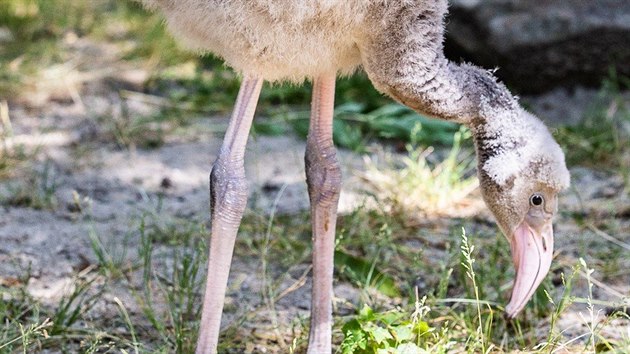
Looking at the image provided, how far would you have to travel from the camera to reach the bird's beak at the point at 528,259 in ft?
11.3

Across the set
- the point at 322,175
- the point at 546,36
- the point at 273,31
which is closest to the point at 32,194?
the point at 322,175

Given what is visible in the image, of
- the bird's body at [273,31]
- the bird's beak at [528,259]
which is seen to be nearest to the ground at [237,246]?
the bird's beak at [528,259]

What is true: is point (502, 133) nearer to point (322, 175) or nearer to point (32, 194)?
point (322, 175)

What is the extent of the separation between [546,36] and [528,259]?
2.71m

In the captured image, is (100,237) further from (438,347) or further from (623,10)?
(623,10)

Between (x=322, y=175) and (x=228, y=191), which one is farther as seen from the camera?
(x=322, y=175)

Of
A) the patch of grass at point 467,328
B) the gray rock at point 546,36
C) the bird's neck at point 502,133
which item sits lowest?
the patch of grass at point 467,328

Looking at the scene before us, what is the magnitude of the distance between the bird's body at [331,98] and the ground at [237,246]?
0.62ft

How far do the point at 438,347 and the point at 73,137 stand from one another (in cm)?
300

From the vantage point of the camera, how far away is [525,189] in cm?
337

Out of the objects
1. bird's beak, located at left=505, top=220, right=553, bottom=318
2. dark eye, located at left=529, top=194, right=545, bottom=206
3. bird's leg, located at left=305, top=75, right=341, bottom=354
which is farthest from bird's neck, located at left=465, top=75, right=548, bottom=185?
bird's leg, located at left=305, top=75, right=341, bottom=354

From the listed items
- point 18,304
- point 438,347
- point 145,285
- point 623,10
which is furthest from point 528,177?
point 623,10

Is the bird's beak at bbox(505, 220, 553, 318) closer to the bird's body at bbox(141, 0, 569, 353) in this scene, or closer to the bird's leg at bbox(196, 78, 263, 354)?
the bird's body at bbox(141, 0, 569, 353)

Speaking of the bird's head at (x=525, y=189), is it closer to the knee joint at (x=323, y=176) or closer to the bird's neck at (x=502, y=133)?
the bird's neck at (x=502, y=133)
